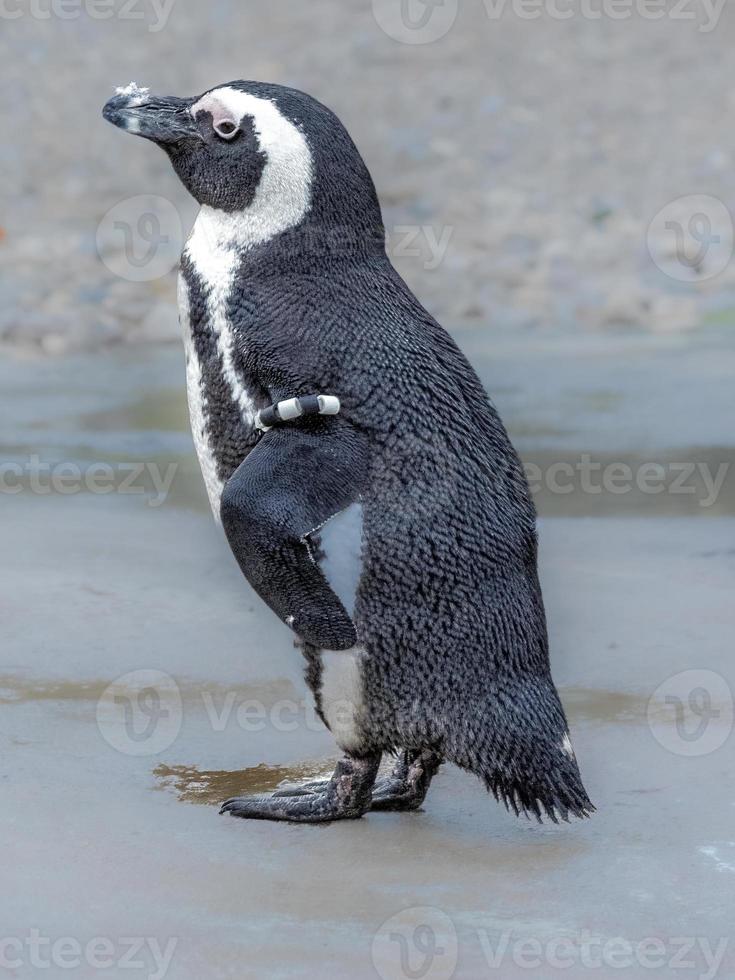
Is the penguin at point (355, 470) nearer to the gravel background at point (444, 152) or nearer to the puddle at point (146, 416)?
the puddle at point (146, 416)

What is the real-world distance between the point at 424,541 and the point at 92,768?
0.96 metres

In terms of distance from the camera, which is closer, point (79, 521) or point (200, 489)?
point (79, 521)

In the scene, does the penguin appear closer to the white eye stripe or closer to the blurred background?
the white eye stripe

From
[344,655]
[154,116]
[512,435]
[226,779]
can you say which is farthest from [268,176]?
[512,435]

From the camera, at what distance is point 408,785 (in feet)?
11.1

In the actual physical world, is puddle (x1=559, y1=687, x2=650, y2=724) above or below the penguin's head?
below

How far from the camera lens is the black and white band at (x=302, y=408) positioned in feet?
9.96

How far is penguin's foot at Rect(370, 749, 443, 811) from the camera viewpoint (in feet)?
11.0

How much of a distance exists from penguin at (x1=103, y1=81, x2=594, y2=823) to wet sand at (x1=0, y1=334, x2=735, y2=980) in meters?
0.21

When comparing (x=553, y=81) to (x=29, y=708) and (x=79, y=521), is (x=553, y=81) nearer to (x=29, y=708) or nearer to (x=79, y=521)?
(x=79, y=521)

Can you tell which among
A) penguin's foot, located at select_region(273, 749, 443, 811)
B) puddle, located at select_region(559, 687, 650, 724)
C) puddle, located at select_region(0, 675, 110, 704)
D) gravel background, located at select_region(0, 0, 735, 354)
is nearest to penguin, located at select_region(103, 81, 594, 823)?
penguin's foot, located at select_region(273, 749, 443, 811)

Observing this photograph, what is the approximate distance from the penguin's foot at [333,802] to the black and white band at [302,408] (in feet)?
2.16

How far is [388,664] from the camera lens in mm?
3096

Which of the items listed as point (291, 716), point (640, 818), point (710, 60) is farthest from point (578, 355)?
point (710, 60)
